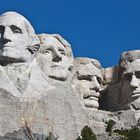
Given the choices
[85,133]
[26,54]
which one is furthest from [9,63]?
[85,133]

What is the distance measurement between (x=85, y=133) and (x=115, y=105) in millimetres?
4388

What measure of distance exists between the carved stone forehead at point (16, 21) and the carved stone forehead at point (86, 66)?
2.86 m

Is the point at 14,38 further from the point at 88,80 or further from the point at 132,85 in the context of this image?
the point at 132,85

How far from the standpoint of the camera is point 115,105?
3744cm

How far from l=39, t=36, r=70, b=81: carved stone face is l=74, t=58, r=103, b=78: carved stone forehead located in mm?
1023

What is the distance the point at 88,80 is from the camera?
37344 mm

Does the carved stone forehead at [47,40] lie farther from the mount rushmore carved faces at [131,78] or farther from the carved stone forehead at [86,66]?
the mount rushmore carved faces at [131,78]

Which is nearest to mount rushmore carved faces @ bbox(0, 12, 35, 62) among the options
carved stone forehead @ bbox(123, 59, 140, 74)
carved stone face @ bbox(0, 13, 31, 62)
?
carved stone face @ bbox(0, 13, 31, 62)

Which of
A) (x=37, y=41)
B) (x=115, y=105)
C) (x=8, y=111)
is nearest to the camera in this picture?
(x=8, y=111)

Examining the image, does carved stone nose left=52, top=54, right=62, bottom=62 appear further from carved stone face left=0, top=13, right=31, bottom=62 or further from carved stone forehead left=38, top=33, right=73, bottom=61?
carved stone face left=0, top=13, right=31, bottom=62

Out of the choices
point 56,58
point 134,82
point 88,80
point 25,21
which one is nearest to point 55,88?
point 56,58

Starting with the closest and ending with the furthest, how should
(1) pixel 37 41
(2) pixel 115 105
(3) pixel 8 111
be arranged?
(3) pixel 8 111 < (1) pixel 37 41 < (2) pixel 115 105

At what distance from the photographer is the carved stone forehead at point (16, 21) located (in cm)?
3453

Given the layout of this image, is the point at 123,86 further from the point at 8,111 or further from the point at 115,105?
the point at 8,111
